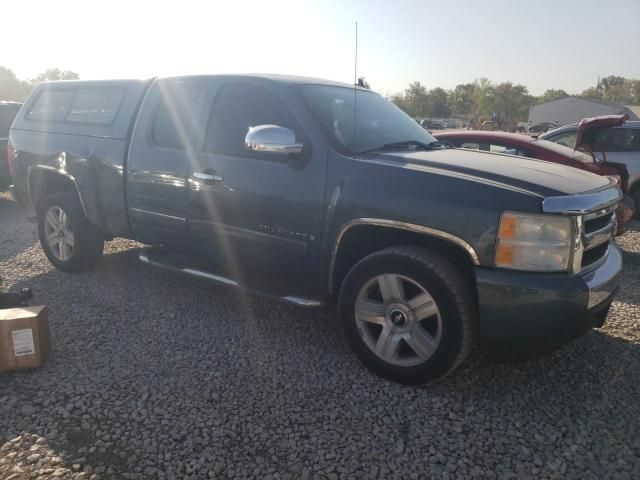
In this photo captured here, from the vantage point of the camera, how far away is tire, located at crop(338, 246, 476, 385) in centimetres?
271

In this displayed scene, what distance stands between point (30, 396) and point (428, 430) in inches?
87.8

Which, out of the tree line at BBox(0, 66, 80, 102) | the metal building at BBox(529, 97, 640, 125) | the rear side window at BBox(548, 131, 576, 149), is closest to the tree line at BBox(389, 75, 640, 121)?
the metal building at BBox(529, 97, 640, 125)

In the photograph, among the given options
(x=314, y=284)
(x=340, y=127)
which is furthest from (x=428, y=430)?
(x=340, y=127)

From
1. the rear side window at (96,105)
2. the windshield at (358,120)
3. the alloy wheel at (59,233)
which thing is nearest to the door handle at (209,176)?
the windshield at (358,120)

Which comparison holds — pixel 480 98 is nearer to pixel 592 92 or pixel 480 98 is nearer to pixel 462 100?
pixel 462 100

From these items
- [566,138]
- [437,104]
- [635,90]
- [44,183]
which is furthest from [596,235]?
[635,90]

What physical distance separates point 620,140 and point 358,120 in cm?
679

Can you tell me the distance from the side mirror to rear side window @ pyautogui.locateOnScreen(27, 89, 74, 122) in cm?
282

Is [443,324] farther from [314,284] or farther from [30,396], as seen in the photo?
[30,396]

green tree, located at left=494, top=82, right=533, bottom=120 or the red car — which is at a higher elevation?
green tree, located at left=494, top=82, right=533, bottom=120

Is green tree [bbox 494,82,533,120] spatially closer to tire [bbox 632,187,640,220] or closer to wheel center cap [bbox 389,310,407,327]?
tire [bbox 632,187,640,220]

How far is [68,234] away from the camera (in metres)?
4.80

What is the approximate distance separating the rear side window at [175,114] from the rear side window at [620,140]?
7.08 m

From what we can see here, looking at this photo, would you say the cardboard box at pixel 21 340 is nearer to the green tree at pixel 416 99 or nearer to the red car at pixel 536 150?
the red car at pixel 536 150
